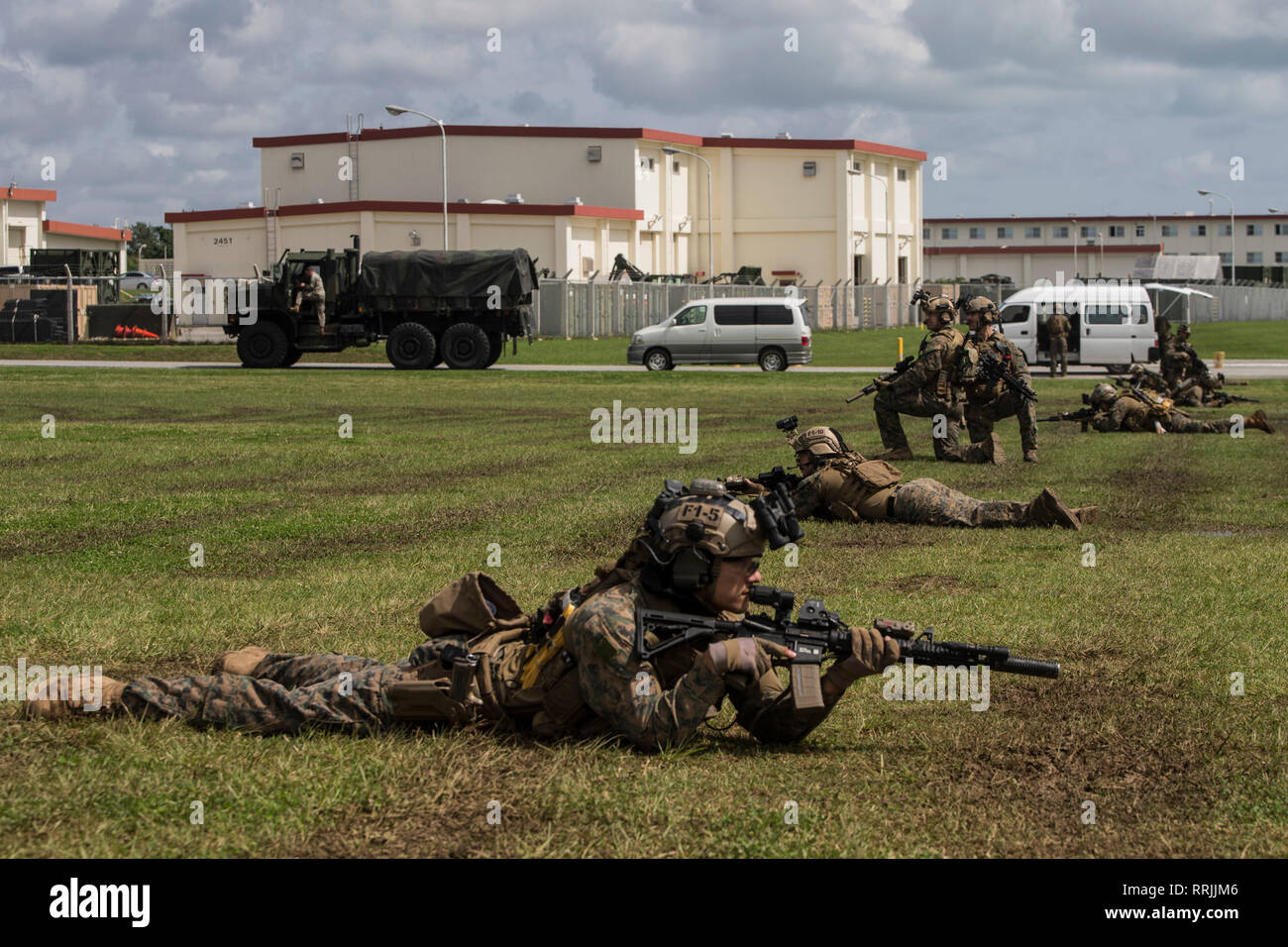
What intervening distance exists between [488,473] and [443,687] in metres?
9.66

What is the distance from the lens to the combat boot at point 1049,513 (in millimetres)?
11273

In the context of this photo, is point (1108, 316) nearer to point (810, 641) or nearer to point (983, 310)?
point (983, 310)

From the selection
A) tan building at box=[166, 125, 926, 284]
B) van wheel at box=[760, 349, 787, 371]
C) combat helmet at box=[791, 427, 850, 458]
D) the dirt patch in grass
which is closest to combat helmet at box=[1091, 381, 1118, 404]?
combat helmet at box=[791, 427, 850, 458]

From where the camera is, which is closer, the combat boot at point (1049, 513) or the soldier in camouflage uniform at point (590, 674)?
the soldier in camouflage uniform at point (590, 674)

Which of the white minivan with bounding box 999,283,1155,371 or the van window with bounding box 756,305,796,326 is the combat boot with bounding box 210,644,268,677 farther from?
the white minivan with bounding box 999,283,1155,371

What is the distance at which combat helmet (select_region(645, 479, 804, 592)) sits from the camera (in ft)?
17.4

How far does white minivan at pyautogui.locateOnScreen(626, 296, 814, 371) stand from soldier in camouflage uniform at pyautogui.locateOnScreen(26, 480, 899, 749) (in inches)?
1249

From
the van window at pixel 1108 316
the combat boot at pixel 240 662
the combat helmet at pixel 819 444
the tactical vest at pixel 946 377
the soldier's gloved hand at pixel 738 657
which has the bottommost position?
the combat boot at pixel 240 662

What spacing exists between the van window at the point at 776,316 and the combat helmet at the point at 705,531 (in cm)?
3270

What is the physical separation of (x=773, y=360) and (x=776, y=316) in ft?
3.83

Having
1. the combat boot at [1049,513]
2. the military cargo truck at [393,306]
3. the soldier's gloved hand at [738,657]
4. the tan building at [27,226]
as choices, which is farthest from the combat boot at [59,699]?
the tan building at [27,226]

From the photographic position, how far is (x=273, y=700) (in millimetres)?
5836

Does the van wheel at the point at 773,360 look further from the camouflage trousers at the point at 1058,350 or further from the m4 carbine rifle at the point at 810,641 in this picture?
the m4 carbine rifle at the point at 810,641

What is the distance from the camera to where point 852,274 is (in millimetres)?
71688
